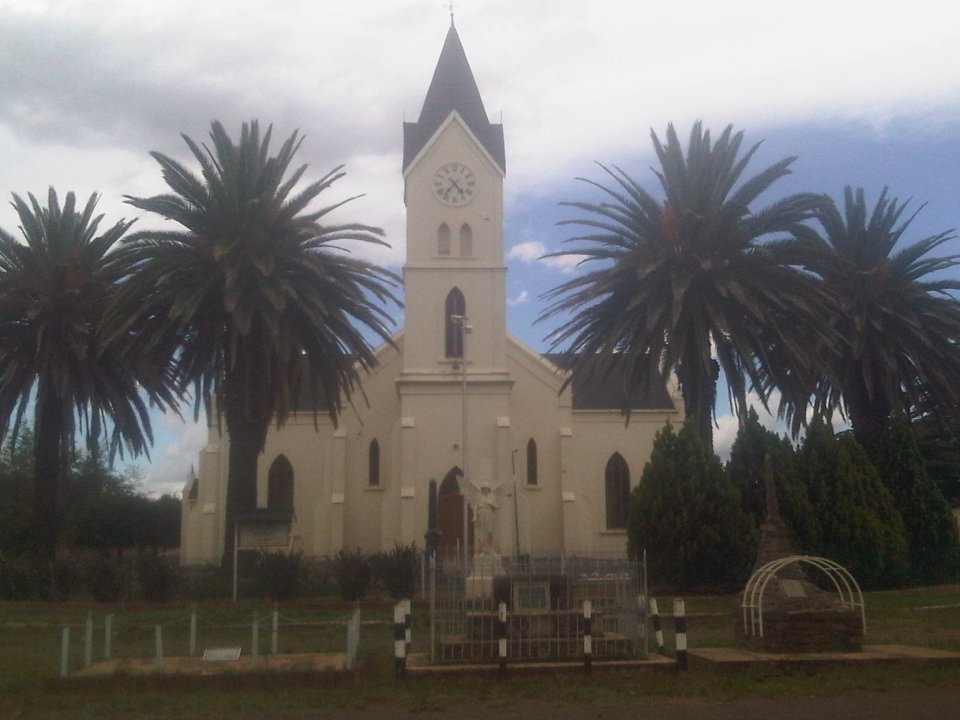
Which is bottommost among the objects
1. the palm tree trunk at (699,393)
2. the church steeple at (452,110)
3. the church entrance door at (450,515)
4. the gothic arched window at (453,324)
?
the church entrance door at (450,515)

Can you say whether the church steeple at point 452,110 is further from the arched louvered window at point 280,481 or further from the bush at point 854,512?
the bush at point 854,512

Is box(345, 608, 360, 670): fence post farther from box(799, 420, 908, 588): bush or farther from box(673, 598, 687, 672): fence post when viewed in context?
box(799, 420, 908, 588): bush

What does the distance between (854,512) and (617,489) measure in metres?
16.3

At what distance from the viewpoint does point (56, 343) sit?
32312 millimetres

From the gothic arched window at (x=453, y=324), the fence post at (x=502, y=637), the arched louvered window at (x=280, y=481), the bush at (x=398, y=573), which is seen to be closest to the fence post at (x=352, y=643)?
the fence post at (x=502, y=637)

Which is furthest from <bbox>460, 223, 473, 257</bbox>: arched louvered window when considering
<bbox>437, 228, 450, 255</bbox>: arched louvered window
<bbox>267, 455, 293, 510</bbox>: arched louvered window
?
<bbox>267, 455, 293, 510</bbox>: arched louvered window

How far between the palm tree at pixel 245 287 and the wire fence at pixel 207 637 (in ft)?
17.9

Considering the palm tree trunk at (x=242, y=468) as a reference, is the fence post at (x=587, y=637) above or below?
below

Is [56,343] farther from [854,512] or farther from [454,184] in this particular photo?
[854,512]

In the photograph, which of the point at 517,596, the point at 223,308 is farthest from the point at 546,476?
the point at 517,596

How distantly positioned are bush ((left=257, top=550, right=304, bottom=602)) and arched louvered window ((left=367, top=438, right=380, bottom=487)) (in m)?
16.6

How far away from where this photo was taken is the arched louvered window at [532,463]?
45625mm

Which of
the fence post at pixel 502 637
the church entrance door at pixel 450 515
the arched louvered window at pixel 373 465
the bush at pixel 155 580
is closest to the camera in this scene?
the fence post at pixel 502 637

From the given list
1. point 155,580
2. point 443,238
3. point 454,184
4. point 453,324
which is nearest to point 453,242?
point 443,238
